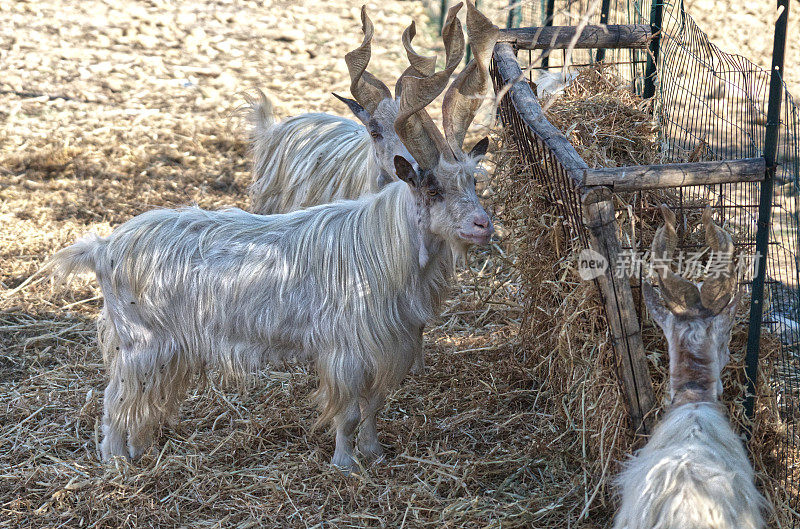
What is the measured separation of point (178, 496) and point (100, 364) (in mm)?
1496

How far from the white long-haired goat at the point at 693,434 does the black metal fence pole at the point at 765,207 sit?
0.15 meters

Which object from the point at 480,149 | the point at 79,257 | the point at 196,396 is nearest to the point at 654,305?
the point at 480,149

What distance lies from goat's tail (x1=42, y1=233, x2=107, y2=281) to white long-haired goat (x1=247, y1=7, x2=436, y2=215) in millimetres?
1762

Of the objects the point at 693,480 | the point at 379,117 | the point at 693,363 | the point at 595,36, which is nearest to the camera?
the point at 693,480

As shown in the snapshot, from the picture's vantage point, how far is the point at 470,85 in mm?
4238

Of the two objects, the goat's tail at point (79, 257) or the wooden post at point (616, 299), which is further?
the goat's tail at point (79, 257)

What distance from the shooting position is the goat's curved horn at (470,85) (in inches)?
162

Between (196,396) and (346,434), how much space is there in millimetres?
1179

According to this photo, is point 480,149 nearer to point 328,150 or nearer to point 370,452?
point 370,452

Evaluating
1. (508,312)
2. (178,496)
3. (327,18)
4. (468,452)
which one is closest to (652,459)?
(468,452)

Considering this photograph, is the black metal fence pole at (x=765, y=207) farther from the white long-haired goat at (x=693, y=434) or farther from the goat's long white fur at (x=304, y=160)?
the goat's long white fur at (x=304, y=160)

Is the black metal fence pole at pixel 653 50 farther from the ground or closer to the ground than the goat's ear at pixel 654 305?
farther from the ground

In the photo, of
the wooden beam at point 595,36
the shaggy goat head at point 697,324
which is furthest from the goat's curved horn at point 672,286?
the wooden beam at point 595,36

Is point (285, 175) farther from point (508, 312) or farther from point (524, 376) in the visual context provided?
point (524, 376)
